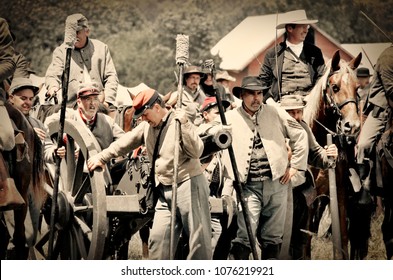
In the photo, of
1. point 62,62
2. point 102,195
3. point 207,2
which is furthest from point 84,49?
point 102,195

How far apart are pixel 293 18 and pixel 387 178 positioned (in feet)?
5.27

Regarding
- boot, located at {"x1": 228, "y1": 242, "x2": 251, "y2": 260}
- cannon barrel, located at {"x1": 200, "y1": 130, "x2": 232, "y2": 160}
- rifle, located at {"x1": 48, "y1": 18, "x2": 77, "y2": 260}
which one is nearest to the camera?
cannon barrel, located at {"x1": 200, "y1": 130, "x2": 232, "y2": 160}

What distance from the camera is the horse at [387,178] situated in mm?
10000

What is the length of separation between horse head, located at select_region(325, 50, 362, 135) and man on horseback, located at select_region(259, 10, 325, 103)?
0.70 feet

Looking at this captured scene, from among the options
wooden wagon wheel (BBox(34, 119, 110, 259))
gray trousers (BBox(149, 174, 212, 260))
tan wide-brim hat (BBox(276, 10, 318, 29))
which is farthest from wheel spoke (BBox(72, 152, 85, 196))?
tan wide-brim hat (BBox(276, 10, 318, 29))

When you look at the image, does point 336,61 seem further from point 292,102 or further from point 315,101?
point 292,102

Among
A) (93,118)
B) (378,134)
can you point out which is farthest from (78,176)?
(378,134)

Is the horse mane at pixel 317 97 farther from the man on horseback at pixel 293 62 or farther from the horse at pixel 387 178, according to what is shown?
the horse at pixel 387 178

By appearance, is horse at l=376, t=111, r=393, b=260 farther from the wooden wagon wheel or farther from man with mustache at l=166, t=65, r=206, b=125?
the wooden wagon wheel

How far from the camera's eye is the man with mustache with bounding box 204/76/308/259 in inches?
357

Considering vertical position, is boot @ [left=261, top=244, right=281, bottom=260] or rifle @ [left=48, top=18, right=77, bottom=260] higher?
rifle @ [left=48, top=18, right=77, bottom=260]

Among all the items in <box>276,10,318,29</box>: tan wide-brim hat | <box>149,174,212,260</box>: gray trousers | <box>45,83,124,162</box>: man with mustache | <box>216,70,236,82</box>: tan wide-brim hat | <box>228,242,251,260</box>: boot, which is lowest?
<box>228,242,251,260</box>: boot

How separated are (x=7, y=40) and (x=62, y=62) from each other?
0.50 meters

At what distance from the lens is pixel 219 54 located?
409 inches
